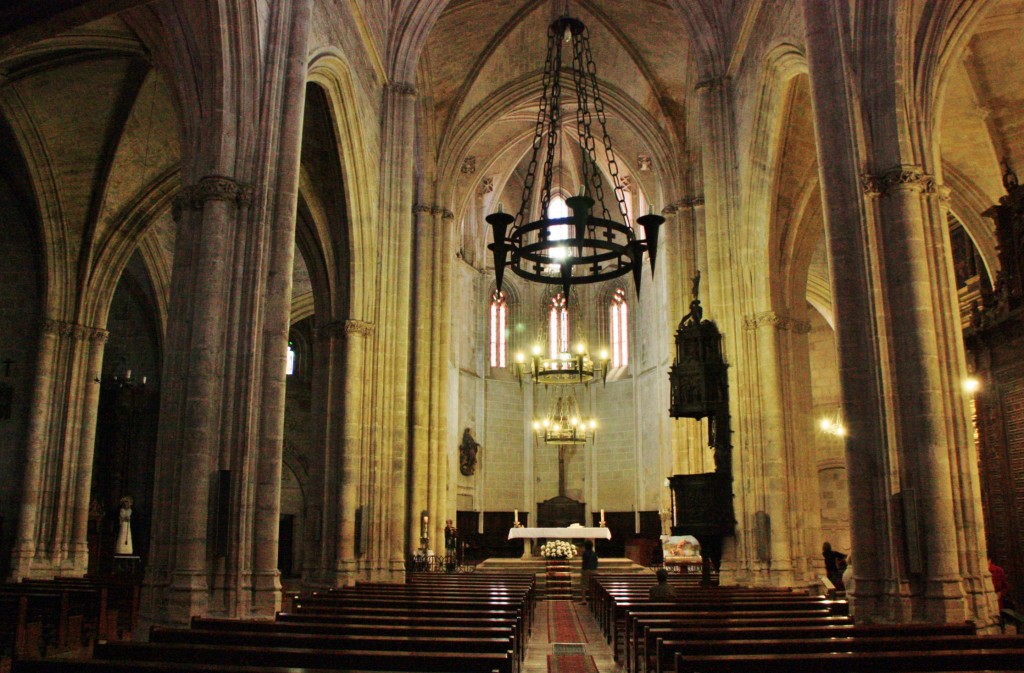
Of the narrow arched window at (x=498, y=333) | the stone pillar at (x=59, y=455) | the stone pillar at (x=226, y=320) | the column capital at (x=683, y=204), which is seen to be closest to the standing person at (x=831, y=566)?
the column capital at (x=683, y=204)

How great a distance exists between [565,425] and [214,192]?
20.5 meters

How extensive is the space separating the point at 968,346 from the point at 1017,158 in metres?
4.50

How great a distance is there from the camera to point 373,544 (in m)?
17.2

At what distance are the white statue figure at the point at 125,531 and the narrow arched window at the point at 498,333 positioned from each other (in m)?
15.5

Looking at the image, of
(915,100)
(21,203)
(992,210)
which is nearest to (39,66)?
(21,203)

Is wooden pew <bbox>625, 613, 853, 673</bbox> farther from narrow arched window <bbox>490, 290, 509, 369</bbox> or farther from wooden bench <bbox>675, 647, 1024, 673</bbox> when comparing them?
narrow arched window <bbox>490, 290, 509, 369</bbox>

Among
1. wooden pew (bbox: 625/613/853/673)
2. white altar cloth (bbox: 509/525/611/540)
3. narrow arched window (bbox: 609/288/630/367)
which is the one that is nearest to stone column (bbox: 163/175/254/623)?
wooden pew (bbox: 625/613/853/673)

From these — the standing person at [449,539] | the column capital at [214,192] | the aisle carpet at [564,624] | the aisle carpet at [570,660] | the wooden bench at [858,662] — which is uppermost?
the column capital at [214,192]

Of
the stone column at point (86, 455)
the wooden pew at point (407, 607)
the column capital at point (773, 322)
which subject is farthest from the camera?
the stone column at point (86, 455)

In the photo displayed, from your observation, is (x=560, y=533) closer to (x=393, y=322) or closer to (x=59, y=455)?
(x=393, y=322)

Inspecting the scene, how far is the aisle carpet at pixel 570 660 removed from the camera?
9.58m

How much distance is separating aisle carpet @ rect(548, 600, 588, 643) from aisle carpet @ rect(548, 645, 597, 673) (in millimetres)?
1001

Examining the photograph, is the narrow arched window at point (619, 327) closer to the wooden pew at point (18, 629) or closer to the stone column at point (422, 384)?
the stone column at point (422, 384)

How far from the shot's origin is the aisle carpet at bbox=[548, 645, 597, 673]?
31.4 feet
